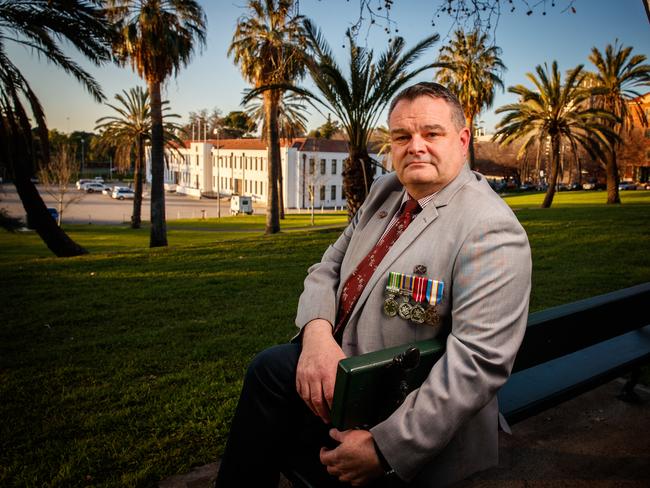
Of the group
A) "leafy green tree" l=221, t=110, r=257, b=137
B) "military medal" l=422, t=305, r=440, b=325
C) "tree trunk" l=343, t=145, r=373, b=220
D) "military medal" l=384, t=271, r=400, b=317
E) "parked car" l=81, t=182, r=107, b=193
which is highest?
"leafy green tree" l=221, t=110, r=257, b=137

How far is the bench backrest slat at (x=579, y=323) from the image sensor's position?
2.22m

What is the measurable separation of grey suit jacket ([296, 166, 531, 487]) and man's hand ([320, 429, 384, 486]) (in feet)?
0.17

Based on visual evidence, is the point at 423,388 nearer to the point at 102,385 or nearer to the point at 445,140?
the point at 445,140

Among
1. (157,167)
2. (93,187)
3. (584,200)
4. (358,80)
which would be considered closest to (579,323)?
(358,80)

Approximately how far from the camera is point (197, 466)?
2748 mm

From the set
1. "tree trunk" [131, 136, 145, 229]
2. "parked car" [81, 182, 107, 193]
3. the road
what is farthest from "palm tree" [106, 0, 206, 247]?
"parked car" [81, 182, 107, 193]

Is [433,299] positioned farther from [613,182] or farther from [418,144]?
[613,182]

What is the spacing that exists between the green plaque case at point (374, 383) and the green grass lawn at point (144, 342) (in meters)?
1.60

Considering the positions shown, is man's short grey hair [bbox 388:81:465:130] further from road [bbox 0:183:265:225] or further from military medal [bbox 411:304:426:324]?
road [bbox 0:183:265:225]

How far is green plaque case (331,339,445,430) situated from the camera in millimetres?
1511

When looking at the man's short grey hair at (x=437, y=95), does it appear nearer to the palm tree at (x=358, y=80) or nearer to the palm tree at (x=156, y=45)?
the palm tree at (x=358, y=80)

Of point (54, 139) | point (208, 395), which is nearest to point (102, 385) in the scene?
point (208, 395)

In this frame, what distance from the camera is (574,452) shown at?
9.18ft

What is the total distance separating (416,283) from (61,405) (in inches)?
120
